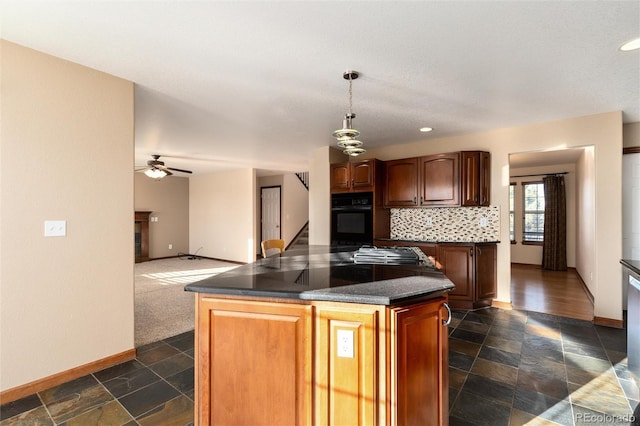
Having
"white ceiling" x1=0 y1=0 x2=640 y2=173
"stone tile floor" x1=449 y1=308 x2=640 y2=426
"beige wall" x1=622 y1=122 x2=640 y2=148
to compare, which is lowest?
"stone tile floor" x1=449 y1=308 x2=640 y2=426

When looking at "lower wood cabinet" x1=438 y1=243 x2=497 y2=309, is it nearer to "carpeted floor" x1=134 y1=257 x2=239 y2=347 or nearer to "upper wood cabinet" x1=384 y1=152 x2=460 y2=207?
"upper wood cabinet" x1=384 y1=152 x2=460 y2=207

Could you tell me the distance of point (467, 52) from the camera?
2.14 meters

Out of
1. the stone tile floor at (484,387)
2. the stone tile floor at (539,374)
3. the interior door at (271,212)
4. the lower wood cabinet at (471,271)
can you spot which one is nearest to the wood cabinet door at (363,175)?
the lower wood cabinet at (471,271)

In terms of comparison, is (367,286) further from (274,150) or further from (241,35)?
(274,150)

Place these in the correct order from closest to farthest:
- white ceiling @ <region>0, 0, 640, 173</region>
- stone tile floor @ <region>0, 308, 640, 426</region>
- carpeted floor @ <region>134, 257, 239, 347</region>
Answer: white ceiling @ <region>0, 0, 640, 173</region>, stone tile floor @ <region>0, 308, 640, 426</region>, carpeted floor @ <region>134, 257, 239, 347</region>

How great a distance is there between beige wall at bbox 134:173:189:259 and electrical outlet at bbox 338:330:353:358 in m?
8.04

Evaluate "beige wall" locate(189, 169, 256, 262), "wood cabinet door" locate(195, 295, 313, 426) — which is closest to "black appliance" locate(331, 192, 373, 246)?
"beige wall" locate(189, 169, 256, 262)

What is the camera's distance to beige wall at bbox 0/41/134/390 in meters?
2.03

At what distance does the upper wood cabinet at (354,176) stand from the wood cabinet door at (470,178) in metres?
1.24

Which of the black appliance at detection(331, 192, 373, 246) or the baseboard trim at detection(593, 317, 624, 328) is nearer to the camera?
the baseboard trim at detection(593, 317, 624, 328)

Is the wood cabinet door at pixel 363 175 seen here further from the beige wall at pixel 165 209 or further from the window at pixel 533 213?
the beige wall at pixel 165 209

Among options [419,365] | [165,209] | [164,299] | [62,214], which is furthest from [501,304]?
[165,209]

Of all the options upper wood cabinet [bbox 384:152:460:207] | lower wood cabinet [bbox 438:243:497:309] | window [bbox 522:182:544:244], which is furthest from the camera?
window [bbox 522:182:544:244]

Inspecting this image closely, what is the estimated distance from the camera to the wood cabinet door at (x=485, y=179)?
4.07 m
